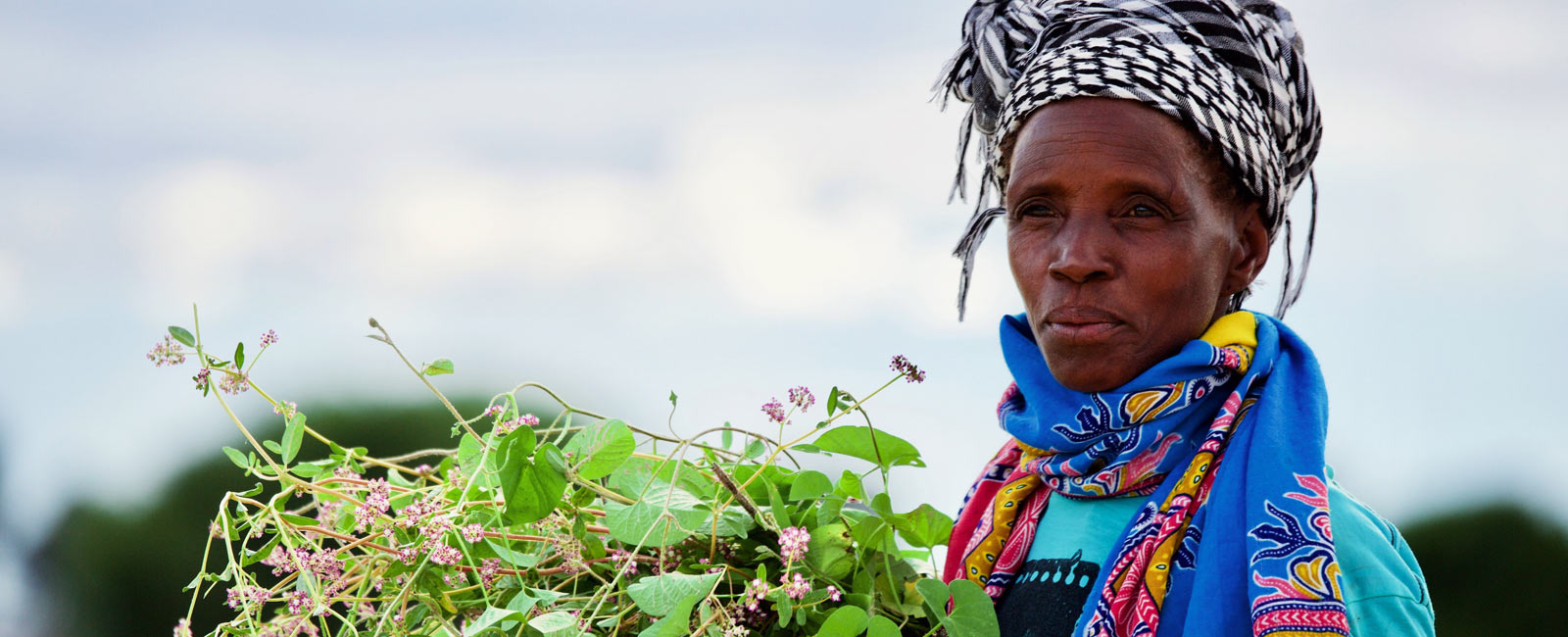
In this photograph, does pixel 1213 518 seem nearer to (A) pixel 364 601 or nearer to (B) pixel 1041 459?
(B) pixel 1041 459

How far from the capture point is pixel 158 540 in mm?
8430

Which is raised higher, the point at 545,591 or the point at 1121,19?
the point at 1121,19

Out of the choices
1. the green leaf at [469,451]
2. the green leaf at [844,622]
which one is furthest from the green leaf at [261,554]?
the green leaf at [844,622]

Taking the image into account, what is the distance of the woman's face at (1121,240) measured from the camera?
1.69 m

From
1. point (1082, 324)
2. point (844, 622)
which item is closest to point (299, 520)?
point (844, 622)

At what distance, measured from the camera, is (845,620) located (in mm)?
1479

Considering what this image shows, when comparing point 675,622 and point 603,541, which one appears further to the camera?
point 603,541

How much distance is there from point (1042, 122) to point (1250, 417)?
53 centimetres

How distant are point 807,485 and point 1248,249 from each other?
0.82 m

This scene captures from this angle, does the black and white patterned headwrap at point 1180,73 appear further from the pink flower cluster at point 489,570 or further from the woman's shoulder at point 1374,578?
the pink flower cluster at point 489,570

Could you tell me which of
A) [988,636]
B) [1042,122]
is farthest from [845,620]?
[1042,122]

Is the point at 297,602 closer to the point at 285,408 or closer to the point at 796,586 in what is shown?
the point at 285,408

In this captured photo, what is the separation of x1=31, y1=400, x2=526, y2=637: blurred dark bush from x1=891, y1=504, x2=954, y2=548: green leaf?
274 inches

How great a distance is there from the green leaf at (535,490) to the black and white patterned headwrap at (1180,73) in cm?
92
